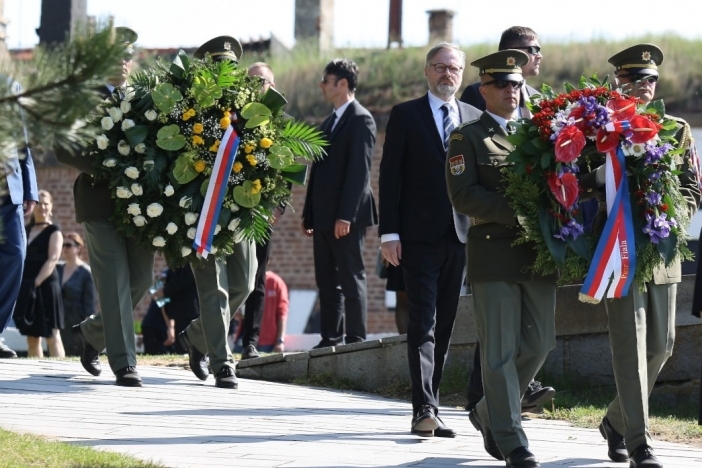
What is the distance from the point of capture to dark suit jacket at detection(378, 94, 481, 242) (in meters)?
7.74

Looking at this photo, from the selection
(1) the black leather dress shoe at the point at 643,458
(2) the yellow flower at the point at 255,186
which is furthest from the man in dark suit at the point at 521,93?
(1) the black leather dress shoe at the point at 643,458

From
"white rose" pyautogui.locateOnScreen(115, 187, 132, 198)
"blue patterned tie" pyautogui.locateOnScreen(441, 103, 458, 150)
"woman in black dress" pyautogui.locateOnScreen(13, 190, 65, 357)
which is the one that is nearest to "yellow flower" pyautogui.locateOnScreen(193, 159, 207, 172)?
"white rose" pyautogui.locateOnScreen(115, 187, 132, 198)

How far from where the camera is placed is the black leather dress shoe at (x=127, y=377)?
8883mm

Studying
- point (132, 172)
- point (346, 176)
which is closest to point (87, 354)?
point (132, 172)

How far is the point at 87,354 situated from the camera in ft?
30.4

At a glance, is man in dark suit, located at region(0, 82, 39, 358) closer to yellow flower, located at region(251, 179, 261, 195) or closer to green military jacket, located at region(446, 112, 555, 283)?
yellow flower, located at region(251, 179, 261, 195)

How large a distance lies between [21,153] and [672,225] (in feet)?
12.4

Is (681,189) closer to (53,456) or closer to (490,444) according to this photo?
(490,444)

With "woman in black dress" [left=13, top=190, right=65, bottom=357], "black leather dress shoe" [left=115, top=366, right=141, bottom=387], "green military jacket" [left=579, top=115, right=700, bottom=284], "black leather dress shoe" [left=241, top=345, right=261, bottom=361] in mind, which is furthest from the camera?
"woman in black dress" [left=13, top=190, right=65, bottom=357]

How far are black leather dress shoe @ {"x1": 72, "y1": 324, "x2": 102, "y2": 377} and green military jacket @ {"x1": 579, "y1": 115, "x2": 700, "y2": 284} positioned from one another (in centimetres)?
404

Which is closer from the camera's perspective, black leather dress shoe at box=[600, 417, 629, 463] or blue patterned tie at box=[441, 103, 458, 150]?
black leather dress shoe at box=[600, 417, 629, 463]

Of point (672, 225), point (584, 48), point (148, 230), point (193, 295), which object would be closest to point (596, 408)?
point (672, 225)

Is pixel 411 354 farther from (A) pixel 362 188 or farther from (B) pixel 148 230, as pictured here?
(A) pixel 362 188

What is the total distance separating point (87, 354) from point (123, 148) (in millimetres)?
1631
